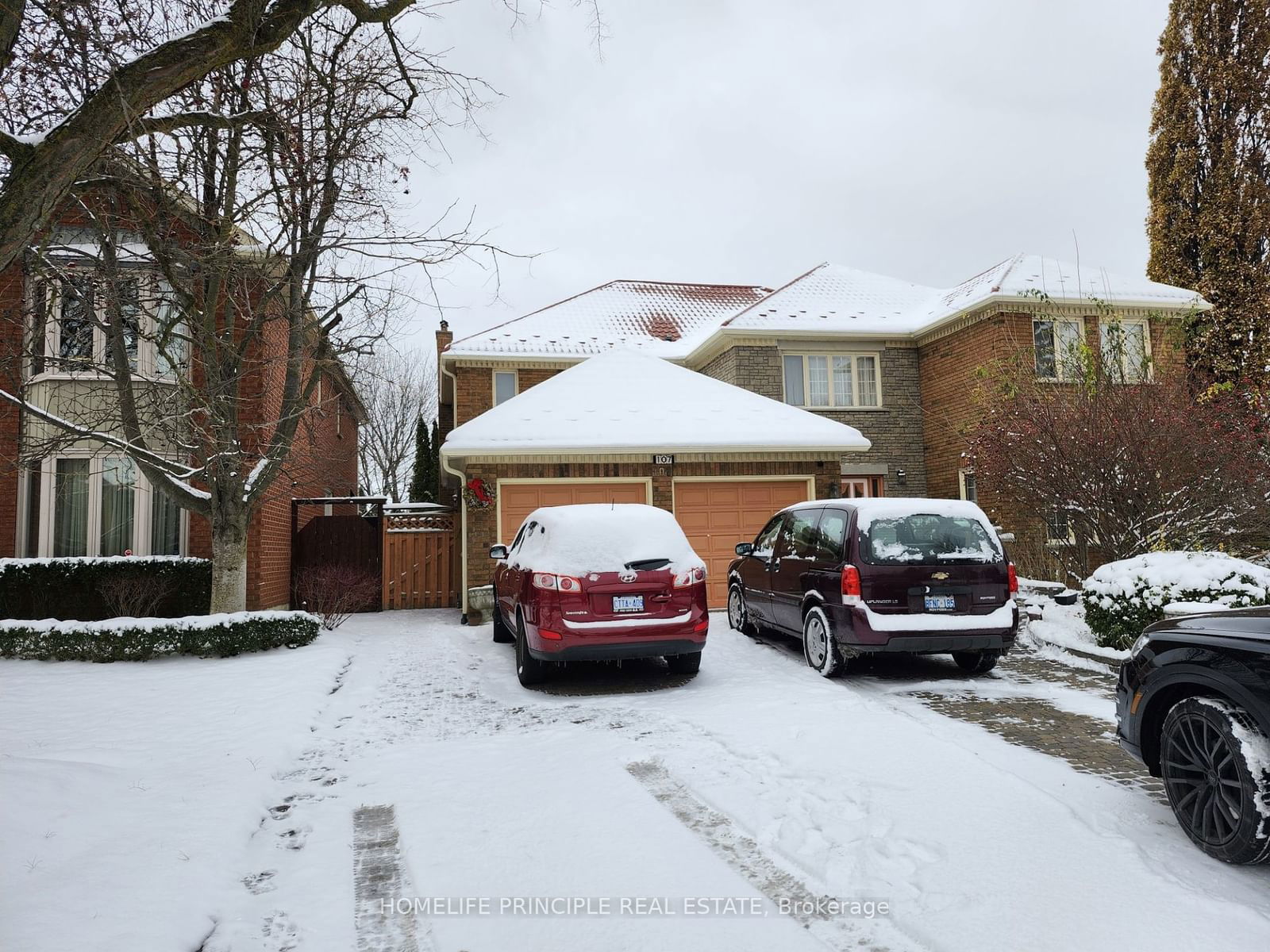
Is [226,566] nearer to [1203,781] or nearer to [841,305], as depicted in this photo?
[1203,781]

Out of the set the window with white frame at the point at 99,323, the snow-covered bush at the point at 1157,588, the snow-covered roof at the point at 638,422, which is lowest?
the snow-covered bush at the point at 1157,588

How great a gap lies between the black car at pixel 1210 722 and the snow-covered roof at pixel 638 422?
30.9 ft

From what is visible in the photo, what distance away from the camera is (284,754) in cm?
571

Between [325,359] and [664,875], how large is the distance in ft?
30.0

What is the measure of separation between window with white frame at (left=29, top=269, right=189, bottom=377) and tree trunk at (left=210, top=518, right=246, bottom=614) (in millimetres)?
2201

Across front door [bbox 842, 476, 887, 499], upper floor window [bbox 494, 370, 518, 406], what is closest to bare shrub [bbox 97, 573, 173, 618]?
upper floor window [bbox 494, 370, 518, 406]

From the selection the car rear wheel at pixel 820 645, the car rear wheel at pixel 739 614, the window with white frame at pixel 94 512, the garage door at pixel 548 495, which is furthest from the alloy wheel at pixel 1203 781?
the window with white frame at pixel 94 512

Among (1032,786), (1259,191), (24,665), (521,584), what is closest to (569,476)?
(521,584)

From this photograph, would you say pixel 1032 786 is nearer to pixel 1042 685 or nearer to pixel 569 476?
pixel 1042 685

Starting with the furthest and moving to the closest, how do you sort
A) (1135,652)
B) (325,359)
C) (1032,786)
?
(325,359) → (1032,786) → (1135,652)

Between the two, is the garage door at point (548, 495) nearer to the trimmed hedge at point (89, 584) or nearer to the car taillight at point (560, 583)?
the trimmed hedge at point (89, 584)

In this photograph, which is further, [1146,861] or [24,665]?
[24,665]

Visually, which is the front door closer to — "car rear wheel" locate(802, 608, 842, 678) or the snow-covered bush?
the snow-covered bush

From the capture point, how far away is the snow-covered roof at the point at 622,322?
20.3 m
